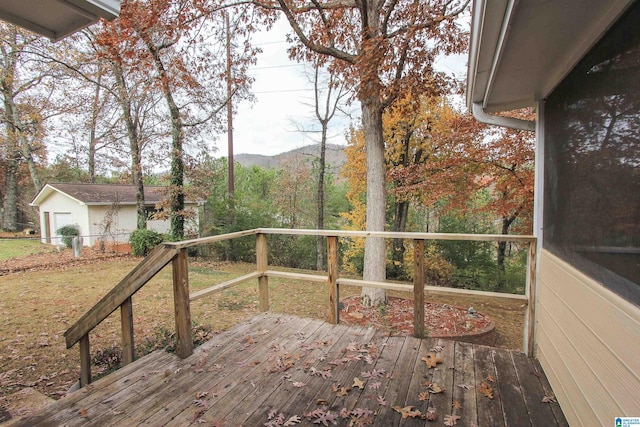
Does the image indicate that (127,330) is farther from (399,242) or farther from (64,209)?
(64,209)

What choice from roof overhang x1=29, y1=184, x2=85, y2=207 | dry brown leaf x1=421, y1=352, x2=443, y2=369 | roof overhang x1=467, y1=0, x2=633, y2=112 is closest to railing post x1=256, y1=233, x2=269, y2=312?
dry brown leaf x1=421, y1=352, x2=443, y2=369

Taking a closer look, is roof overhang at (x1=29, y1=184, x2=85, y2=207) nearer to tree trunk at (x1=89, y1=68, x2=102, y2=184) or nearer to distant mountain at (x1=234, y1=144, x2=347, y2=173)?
tree trunk at (x1=89, y1=68, x2=102, y2=184)

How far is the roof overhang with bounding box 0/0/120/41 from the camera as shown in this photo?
1.91 metres

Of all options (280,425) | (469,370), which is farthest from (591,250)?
(280,425)

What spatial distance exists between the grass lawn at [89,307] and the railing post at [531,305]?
12cm

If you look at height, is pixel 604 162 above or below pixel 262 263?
above

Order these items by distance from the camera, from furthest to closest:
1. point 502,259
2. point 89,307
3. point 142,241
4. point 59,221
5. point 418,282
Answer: point 59,221 < point 142,241 < point 502,259 < point 89,307 < point 418,282

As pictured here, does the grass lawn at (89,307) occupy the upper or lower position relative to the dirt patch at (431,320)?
lower

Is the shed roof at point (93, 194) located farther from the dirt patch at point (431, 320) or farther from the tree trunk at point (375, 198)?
the dirt patch at point (431, 320)

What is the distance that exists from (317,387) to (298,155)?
11.6m

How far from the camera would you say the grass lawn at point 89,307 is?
3835mm

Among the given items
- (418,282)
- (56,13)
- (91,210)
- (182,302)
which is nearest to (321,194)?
(418,282)

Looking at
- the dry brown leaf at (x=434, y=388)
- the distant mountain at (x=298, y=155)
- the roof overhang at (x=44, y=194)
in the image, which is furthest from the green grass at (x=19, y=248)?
the dry brown leaf at (x=434, y=388)

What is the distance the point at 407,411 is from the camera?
1892mm
